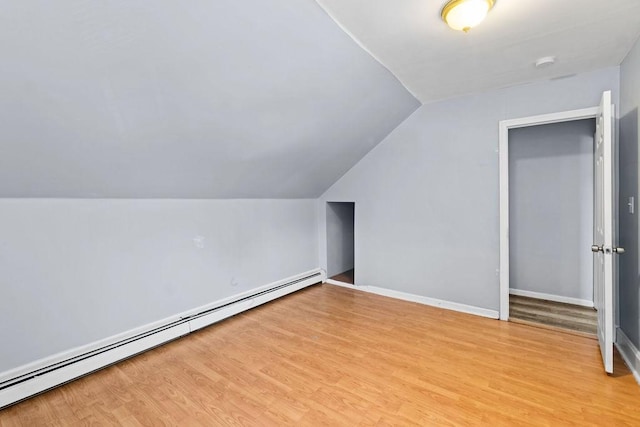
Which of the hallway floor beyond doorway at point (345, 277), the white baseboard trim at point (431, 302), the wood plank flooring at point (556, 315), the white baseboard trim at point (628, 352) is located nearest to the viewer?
the white baseboard trim at point (628, 352)

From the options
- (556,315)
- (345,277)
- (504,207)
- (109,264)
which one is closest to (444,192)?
(504,207)

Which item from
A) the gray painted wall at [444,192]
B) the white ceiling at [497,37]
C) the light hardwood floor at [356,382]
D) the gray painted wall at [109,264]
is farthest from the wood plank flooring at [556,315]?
the gray painted wall at [109,264]

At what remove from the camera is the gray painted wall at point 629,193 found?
2.10 meters

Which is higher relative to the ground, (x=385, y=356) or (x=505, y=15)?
(x=505, y=15)

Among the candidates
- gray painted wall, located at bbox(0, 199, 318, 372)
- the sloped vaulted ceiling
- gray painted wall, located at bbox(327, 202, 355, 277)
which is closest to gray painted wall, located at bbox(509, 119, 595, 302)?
the sloped vaulted ceiling

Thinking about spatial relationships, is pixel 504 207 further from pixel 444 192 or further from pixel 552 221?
pixel 552 221

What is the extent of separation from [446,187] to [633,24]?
1840 mm

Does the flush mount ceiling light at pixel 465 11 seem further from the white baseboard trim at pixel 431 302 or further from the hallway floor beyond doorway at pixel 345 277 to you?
the hallway floor beyond doorway at pixel 345 277

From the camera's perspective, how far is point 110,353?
7.52 ft

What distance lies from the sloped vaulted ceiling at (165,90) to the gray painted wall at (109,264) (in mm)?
204

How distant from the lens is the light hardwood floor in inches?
68.8

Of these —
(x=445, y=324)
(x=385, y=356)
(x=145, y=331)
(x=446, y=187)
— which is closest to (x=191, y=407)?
(x=145, y=331)

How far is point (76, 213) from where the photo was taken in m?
2.18

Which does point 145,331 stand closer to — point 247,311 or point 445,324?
point 247,311
